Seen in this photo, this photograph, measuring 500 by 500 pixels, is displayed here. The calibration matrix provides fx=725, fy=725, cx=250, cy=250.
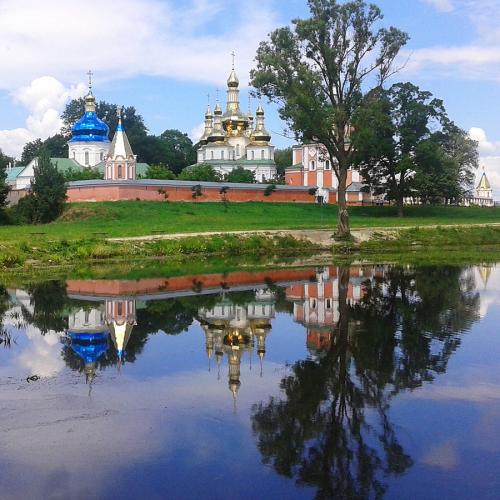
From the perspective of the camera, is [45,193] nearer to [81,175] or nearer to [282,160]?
[81,175]

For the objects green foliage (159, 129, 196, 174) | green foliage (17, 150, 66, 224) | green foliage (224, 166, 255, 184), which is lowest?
green foliage (17, 150, 66, 224)

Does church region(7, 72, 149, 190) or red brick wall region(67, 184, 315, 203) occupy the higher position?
church region(7, 72, 149, 190)

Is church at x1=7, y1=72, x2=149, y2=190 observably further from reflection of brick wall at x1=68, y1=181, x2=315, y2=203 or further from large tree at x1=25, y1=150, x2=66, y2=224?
large tree at x1=25, y1=150, x2=66, y2=224

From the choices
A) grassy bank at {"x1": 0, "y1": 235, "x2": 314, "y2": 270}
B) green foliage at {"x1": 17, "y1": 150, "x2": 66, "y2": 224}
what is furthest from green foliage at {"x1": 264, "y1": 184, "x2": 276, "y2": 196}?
grassy bank at {"x1": 0, "y1": 235, "x2": 314, "y2": 270}

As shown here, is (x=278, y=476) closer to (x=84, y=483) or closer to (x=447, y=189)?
(x=84, y=483)

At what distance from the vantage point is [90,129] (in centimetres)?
7912

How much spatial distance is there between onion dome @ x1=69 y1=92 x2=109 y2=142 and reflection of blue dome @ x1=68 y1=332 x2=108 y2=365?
67.5 m

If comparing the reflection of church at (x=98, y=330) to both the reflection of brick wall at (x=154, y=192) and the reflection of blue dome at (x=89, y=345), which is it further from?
the reflection of brick wall at (x=154, y=192)

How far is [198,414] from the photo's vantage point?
8.87m

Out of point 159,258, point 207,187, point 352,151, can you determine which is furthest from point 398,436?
point 207,187

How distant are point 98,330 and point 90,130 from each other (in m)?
67.9

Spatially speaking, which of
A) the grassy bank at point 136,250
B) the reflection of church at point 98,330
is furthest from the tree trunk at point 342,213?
the reflection of church at point 98,330

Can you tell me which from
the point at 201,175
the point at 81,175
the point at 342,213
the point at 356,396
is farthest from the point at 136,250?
the point at 201,175

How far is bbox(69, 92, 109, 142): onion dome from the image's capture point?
258 ft
